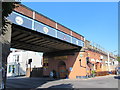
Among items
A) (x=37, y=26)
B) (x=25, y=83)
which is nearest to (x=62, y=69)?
(x=25, y=83)

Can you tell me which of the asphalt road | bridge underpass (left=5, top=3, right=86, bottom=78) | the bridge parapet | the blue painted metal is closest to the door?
bridge underpass (left=5, top=3, right=86, bottom=78)

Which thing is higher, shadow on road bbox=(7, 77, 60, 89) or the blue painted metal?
the blue painted metal

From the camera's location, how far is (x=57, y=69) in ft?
87.4

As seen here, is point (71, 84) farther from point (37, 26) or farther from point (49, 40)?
point (37, 26)

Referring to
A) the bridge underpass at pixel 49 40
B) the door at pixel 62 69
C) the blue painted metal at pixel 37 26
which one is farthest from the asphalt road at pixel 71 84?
the door at pixel 62 69

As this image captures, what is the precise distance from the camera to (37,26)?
45.4 feet

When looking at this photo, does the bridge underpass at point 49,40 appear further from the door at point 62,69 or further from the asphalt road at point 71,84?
the asphalt road at point 71,84

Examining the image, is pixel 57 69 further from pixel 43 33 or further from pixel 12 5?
pixel 12 5

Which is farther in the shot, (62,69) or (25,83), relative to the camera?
(62,69)

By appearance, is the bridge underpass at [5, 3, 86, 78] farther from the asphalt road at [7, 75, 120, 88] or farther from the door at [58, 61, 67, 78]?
the asphalt road at [7, 75, 120, 88]

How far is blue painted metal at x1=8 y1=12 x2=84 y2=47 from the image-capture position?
11.6m

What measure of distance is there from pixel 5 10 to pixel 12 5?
0.42 m

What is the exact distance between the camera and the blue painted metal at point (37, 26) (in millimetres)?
11554

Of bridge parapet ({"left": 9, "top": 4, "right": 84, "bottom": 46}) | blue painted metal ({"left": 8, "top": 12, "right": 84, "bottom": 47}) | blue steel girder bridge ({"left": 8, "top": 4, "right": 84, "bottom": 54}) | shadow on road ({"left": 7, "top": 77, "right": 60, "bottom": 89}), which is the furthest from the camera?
shadow on road ({"left": 7, "top": 77, "right": 60, "bottom": 89})
